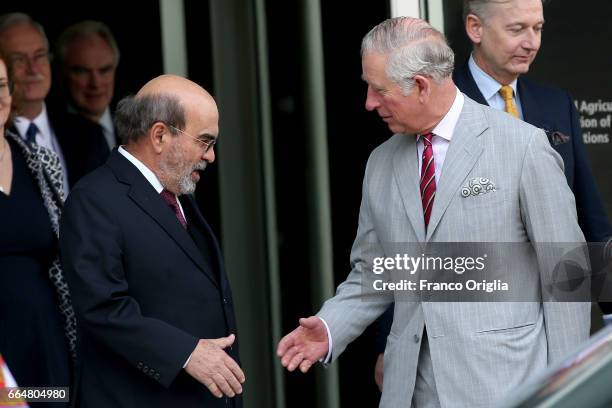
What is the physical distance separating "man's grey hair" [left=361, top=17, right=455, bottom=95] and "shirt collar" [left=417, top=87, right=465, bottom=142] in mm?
115

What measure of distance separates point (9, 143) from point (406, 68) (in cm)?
191

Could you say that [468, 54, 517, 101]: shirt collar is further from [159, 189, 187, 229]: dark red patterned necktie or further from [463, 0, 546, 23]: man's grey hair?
[159, 189, 187, 229]: dark red patterned necktie

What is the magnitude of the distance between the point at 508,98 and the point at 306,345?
129 centimetres

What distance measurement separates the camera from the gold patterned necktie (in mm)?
5082

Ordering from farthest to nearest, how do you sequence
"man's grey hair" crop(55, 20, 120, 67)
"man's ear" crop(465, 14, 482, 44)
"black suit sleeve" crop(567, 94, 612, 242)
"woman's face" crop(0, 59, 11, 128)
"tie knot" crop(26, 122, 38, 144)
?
"man's grey hair" crop(55, 20, 120, 67)
"tie knot" crop(26, 122, 38, 144)
"woman's face" crop(0, 59, 11, 128)
"man's ear" crop(465, 14, 482, 44)
"black suit sleeve" crop(567, 94, 612, 242)

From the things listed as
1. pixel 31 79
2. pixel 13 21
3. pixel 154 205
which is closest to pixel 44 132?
pixel 31 79

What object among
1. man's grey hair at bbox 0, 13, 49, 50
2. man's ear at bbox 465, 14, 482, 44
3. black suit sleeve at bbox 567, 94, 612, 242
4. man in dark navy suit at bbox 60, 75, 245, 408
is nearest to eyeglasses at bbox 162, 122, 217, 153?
man in dark navy suit at bbox 60, 75, 245, 408

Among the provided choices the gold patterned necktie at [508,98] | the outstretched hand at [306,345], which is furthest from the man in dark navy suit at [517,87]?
the outstretched hand at [306,345]

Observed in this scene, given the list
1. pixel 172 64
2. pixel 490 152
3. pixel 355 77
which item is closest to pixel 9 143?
pixel 172 64

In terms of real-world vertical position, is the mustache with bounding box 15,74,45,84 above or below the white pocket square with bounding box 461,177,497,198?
above

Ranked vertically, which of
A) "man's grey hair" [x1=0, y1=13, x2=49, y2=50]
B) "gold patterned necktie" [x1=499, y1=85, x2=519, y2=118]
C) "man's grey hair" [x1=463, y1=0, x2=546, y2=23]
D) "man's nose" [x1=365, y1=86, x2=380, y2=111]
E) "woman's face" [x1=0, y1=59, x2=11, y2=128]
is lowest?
"gold patterned necktie" [x1=499, y1=85, x2=519, y2=118]

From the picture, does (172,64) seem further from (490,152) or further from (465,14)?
(490,152)

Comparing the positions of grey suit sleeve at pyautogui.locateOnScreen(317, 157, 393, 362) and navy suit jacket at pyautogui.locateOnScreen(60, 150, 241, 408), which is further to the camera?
grey suit sleeve at pyautogui.locateOnScreen(317, 157, 393, 362)

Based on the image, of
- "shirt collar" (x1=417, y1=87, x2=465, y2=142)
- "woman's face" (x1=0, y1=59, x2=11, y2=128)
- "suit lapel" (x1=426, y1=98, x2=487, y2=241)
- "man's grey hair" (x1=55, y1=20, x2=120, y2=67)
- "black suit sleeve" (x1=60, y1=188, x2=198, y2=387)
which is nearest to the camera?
"black suit sleeve" (x1=60, y1=188, x2=198, y2=387)
